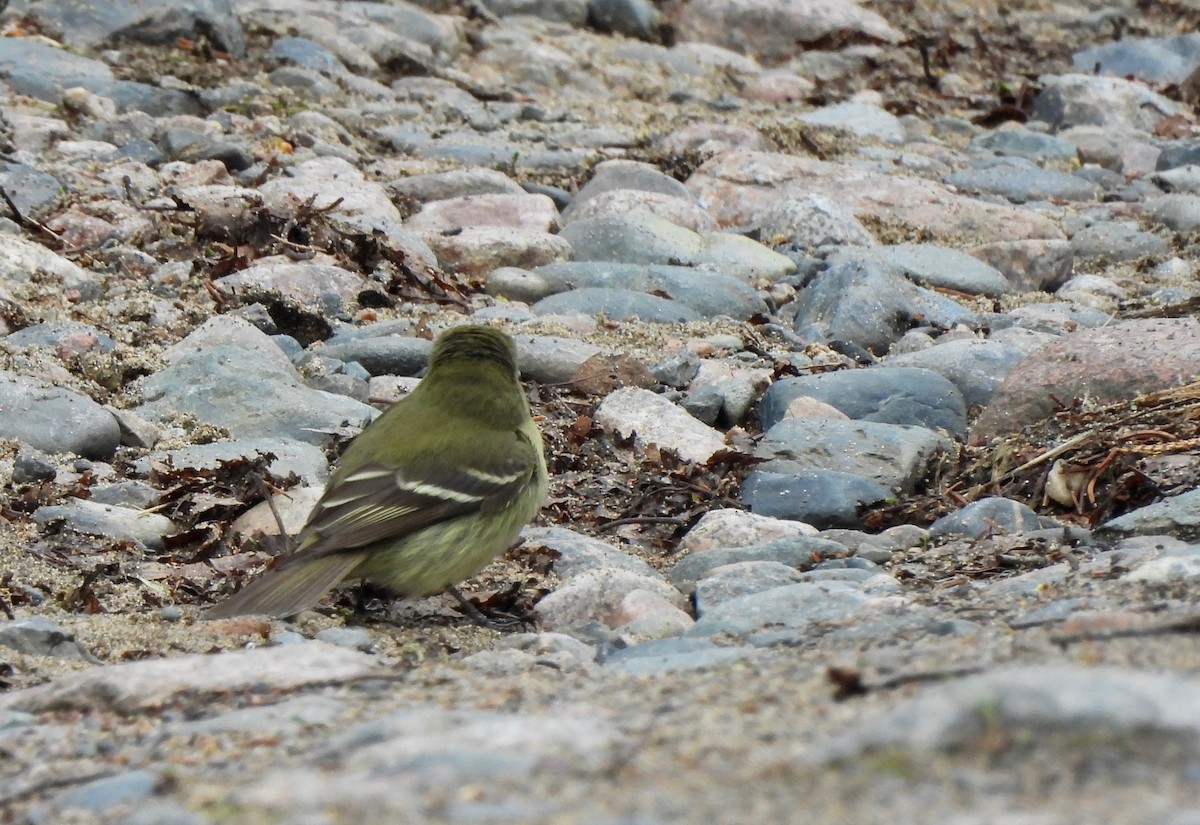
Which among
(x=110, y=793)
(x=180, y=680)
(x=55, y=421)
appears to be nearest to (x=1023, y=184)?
(x=55, y=421)

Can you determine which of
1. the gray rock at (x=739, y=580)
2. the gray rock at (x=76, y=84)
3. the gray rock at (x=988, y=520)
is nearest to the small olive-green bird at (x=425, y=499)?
the gray rock at (x=739, y=580)

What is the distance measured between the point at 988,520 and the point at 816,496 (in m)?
0.76

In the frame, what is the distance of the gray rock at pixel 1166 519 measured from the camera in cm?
539

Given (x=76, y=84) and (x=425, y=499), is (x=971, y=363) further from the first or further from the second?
(x=76, y=84)

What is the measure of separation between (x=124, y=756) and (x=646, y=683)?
1.09 m

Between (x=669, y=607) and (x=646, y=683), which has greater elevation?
(x=646, y=683)

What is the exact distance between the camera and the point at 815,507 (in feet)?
21.1

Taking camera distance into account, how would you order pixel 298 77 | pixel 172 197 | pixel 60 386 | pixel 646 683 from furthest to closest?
pixel 298 77, pixel 172 197, pixel 60 386, pixel 646 683

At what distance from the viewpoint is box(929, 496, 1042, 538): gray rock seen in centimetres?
593

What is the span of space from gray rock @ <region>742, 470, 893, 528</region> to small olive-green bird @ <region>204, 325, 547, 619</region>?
3.45ft

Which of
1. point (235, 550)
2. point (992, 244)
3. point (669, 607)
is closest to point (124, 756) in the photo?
point (669, 607)

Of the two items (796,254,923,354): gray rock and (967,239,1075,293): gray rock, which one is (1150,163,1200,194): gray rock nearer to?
(967,239,1075,293): gray rock

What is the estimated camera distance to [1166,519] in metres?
5.48

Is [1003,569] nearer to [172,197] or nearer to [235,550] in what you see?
[235,550]
